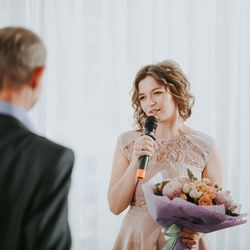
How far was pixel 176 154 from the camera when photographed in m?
2.35

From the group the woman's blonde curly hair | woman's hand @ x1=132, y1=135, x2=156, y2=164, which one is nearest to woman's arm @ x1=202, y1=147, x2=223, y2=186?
the woman's blonde curly hair

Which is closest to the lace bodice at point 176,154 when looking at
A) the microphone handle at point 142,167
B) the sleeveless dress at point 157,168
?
the sleeveless dress at point 157,168

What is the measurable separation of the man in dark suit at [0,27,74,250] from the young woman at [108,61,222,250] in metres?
1.09

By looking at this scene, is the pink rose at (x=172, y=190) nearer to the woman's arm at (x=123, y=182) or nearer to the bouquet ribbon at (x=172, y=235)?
the bouquet ribbon at (x=172, y=235)

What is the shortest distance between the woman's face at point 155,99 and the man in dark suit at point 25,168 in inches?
48.5

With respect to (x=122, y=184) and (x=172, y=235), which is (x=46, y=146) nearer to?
(x=172, y=235)

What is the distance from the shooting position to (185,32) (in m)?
3.38

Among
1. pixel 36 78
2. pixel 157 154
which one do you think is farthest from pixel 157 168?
pixel 36 78

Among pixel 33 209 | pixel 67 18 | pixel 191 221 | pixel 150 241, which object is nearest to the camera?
pixel 33 209

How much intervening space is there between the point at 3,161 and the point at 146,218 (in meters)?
1.29

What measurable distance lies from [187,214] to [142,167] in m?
0.27

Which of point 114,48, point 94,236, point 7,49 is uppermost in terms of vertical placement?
point 114,48

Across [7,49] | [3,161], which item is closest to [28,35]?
[7,49]

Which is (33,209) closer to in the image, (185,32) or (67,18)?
(67,18)
